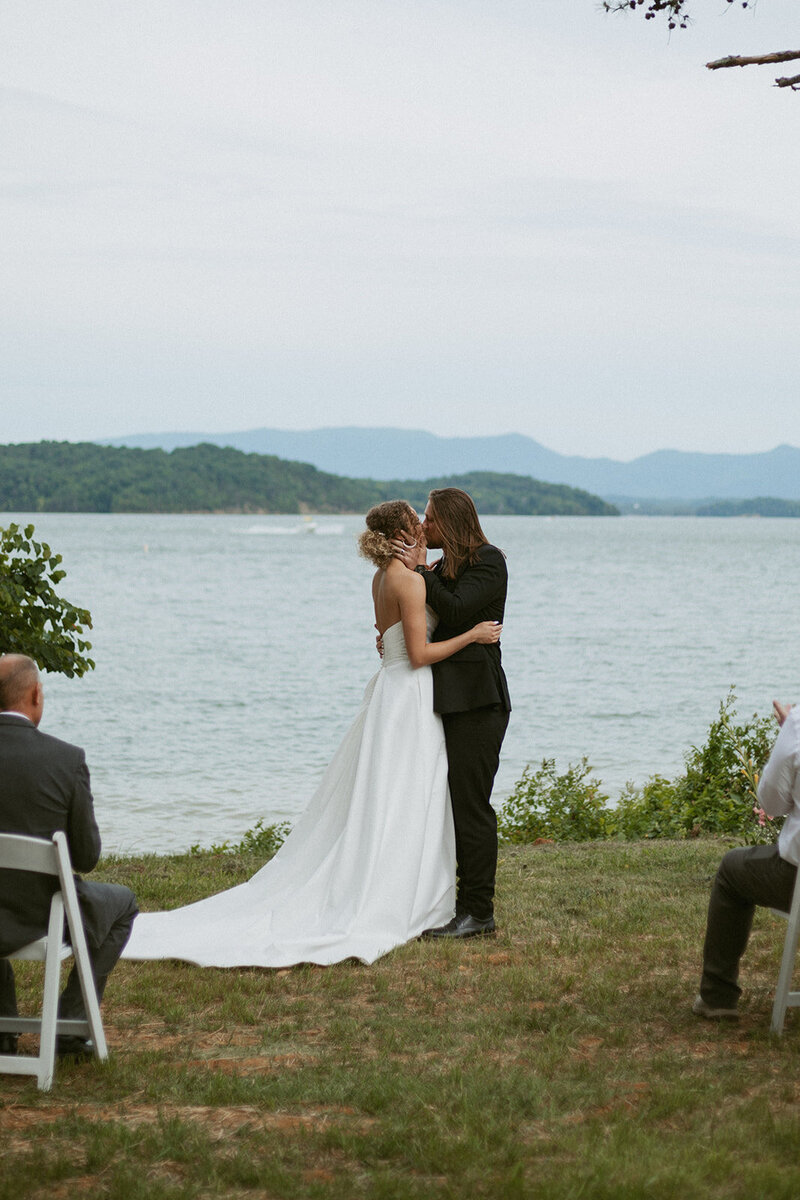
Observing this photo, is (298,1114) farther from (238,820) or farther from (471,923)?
(238,820)

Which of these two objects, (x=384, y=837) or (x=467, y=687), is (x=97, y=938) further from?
(x=467, y=687)

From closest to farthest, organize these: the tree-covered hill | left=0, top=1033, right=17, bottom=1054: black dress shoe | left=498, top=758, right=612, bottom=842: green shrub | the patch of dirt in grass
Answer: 1. the patch of dirt in grass
2. left=0, top=1033, right=17, bottom=1054: black dress shoe
3. left=498, top=758, right=612, bottom=842: green shrub
4. the tree-covered hill

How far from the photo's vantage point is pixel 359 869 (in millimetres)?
6766

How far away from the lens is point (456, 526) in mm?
6754

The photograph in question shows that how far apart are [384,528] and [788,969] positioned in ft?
10.1

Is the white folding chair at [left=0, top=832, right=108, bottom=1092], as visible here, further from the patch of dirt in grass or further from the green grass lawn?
the patch of dirt in grass

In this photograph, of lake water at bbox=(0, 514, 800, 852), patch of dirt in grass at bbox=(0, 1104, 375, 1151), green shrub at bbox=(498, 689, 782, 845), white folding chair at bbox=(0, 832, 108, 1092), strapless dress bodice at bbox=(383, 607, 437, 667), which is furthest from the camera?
lake water at bbox=(0, 514, 800, 852)

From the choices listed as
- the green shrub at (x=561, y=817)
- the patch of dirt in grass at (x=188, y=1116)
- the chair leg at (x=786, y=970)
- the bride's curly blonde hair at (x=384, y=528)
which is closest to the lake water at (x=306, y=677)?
the green shrub at (x=561, y=817)

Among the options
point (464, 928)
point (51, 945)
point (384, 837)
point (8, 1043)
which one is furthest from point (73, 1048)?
point (464, 928)

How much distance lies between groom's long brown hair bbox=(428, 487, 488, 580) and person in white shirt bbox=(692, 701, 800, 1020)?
2119 mm

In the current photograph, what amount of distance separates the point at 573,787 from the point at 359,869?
556cm

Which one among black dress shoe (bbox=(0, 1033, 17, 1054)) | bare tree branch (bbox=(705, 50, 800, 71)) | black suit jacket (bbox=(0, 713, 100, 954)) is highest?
bare tree branch (bbox=(705, 50, 800, 71))

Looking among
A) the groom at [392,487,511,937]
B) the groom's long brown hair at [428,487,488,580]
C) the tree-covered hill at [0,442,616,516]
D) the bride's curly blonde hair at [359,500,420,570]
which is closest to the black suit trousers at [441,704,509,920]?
the groom at [392,487,511,937]

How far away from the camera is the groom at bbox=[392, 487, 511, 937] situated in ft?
22.2
